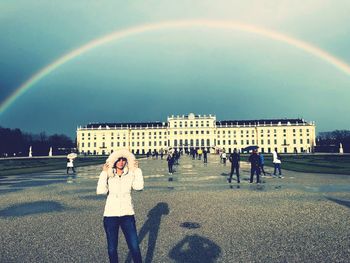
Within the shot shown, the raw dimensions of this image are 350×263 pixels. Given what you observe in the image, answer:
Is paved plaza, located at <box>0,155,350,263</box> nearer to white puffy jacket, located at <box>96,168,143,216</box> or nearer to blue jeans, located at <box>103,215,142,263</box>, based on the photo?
blue jeans, located at <box>103,215,142,263</box>

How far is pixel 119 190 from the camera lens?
3875mm

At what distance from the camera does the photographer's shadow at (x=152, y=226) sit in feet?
16.1

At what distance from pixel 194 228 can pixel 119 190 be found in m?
2.88

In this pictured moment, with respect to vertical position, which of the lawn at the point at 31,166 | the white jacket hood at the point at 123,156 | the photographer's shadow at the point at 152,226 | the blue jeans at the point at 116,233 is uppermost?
the white jacket hood at the point at 123,156

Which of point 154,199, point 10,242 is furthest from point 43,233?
point 154,199

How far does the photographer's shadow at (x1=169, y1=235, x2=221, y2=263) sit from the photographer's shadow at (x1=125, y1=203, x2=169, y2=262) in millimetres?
393

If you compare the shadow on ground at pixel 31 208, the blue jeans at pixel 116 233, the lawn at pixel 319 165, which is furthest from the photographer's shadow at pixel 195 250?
the lawn at pixel 319 165

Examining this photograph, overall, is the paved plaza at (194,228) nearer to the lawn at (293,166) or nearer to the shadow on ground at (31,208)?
the shadow on ground at (31,208)

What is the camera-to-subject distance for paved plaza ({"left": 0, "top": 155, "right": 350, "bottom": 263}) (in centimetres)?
472

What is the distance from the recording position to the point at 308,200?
30.5ft

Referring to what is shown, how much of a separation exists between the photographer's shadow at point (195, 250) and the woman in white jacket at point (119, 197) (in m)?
1.09

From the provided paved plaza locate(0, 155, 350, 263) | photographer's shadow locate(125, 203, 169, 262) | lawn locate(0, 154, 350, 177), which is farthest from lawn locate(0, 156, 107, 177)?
photographer's shadow locate(125, 203, 169, 262)

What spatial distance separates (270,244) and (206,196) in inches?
208

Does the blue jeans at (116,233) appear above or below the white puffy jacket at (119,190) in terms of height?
below
